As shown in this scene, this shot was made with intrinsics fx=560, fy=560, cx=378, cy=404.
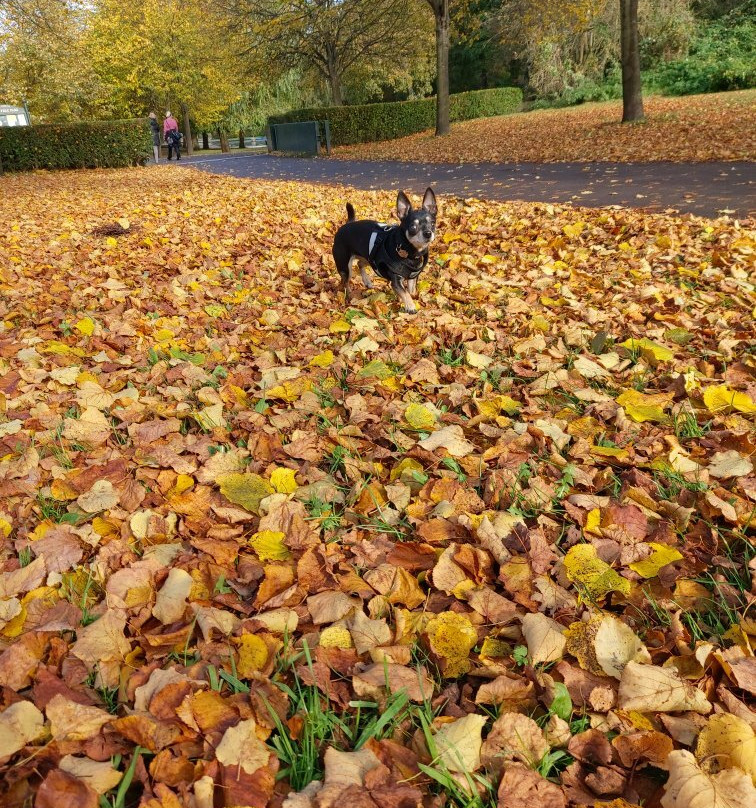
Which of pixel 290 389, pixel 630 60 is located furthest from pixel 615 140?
pixel 290 389

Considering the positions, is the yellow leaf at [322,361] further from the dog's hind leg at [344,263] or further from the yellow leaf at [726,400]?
the yellow leaf at [726,400]

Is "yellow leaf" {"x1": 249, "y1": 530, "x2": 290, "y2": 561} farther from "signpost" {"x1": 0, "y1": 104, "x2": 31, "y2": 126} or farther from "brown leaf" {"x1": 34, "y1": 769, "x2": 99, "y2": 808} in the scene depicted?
"signpost" {"x1": 0, "y1": 104, "x2": 31, "y2": 126}

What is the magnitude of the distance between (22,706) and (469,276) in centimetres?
395

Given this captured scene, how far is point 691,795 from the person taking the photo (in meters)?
1.02

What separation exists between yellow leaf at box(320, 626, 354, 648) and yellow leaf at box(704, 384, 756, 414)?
1754mm

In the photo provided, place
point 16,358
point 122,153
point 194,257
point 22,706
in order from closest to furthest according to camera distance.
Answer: point 22,706 → point 16,358 → point 194,257 → point 122,153

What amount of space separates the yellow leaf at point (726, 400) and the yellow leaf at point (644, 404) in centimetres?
16

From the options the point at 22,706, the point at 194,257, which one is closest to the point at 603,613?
the point at 22,706

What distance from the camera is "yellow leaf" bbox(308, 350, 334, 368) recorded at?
3094 millimetres

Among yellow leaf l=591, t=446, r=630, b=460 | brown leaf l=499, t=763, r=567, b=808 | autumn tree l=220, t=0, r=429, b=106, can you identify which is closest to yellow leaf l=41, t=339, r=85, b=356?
yellow leaf l=591, t=446, r=630, b=460

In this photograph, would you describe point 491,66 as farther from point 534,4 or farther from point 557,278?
point 557,278

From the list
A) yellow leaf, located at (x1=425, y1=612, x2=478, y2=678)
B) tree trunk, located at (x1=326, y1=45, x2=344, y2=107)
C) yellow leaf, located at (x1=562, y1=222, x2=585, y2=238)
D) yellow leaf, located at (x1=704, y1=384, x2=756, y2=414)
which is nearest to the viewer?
yellow leaf, located at (x1=425, y1=612, x2=478, y2=678)

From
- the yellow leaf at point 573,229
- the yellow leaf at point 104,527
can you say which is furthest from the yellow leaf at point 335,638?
the yellow leaf at point 573,229

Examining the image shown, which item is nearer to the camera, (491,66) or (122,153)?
(122,153)
